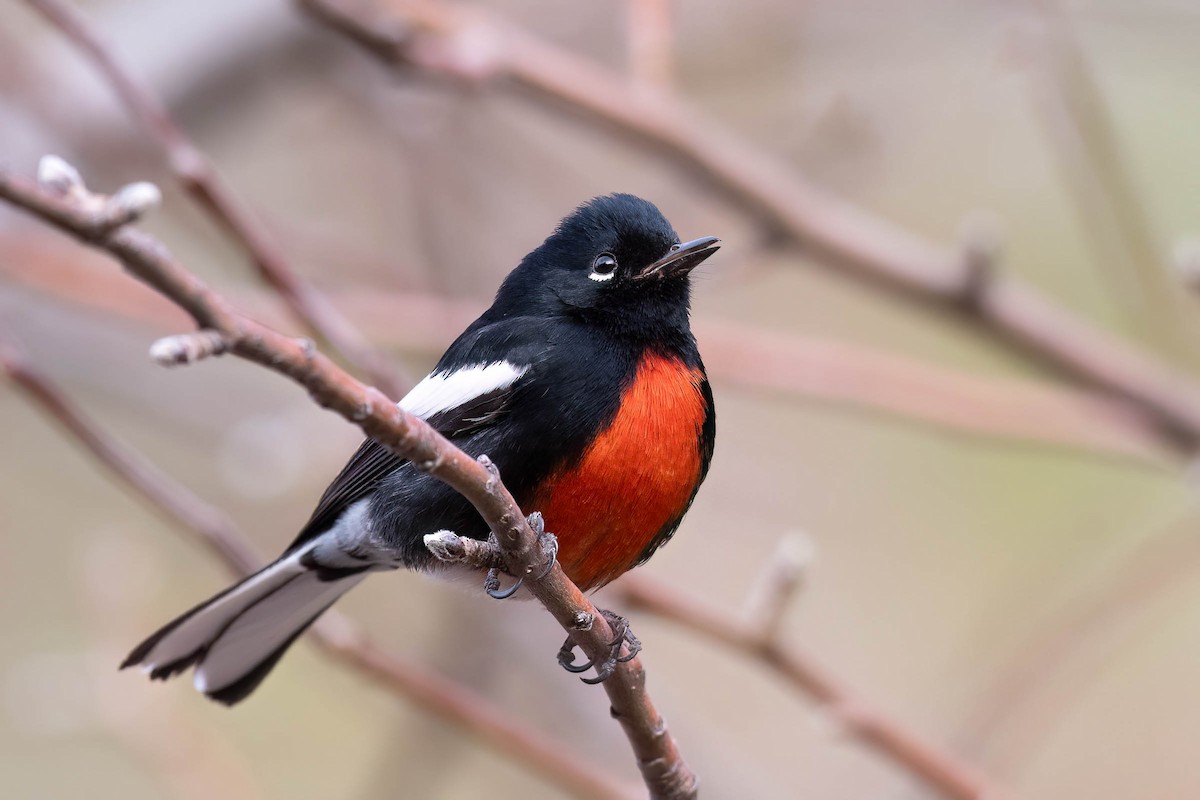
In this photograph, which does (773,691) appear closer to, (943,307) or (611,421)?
(943,307)

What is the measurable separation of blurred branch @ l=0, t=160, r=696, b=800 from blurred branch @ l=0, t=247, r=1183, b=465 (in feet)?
8.07

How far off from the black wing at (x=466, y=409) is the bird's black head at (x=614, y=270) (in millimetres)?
163

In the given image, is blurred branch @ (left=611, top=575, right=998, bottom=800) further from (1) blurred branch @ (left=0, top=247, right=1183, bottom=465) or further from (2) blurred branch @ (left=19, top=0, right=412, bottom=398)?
(2) blurred branch @ (left=19, top=0, right=412, bottom=398)

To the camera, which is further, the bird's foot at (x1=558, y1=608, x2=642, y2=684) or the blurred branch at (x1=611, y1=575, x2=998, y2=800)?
the blurred branch at (x1=611, y1=575, x2=998, y2=800)

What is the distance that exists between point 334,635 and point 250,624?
9.9 inches

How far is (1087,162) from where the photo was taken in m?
5.28

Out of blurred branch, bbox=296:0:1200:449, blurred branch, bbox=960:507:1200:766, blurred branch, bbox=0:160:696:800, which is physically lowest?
blurred branch, bbox=0:160:696:800

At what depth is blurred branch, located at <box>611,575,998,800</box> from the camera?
3.69 m

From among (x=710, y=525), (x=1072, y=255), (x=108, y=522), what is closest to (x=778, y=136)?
(x=710, y=525)

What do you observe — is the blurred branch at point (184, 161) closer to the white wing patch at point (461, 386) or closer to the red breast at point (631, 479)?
the white wing patch at point (461, 386)

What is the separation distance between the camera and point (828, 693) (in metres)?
3.88

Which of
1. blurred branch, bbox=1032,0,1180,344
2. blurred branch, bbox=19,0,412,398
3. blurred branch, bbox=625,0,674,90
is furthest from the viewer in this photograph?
blurred branch, bbox=625,0,674,90

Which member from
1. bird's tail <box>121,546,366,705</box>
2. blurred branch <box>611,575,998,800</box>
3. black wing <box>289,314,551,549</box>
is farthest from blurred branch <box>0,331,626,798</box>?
blurred branch <box>611,575,998,800</box>

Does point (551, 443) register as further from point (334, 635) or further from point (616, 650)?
point (334, 635)
